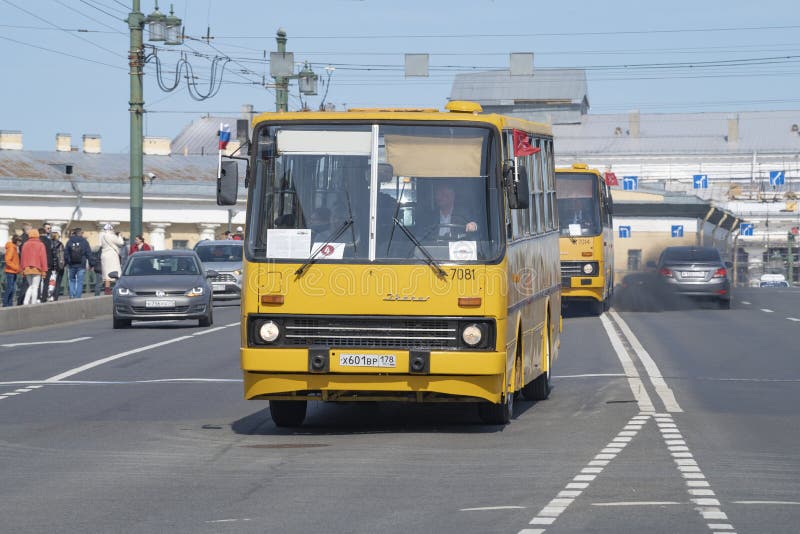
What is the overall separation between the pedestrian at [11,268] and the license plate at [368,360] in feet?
70.4

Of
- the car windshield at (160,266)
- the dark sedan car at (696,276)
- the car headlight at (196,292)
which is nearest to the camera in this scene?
the car headlight at (196,292)

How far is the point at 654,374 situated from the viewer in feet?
62.1

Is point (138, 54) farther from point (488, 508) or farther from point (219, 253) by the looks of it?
point (488, 508)

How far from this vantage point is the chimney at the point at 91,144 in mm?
97506

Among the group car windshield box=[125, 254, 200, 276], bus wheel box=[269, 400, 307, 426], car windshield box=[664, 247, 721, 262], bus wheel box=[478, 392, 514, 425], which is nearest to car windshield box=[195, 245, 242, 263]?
car windshield box=[664, 247, 721, 262]

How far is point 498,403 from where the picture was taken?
41.8 feet

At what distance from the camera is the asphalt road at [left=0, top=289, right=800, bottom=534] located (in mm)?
8422

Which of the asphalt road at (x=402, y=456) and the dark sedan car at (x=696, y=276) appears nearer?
the asphalt road at (x=402, y=456)

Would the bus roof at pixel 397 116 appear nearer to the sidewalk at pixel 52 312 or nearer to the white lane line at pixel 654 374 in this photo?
the white lane line at pixel 654 374

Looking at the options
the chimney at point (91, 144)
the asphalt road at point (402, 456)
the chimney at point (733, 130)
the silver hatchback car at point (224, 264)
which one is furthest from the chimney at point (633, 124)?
the asphalt road at point (402, 456)

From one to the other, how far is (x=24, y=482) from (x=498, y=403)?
13.6ft

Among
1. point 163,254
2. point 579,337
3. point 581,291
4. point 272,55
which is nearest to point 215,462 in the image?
point 579,337

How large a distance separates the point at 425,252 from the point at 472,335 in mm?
733

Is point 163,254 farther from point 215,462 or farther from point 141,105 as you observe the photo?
point 215,462
